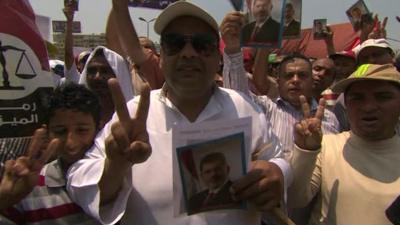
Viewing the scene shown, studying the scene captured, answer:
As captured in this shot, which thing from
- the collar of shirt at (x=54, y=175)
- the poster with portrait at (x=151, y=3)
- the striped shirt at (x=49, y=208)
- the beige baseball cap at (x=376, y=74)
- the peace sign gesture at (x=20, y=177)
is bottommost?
the striped shirt at (x=49, y=208)

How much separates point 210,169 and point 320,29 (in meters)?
4.93

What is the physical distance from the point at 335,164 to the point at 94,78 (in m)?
1.72

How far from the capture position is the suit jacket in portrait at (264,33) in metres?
2.98

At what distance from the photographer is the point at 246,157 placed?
1.70 meters

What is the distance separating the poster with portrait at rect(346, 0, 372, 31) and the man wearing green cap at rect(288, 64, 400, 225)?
3944 mm

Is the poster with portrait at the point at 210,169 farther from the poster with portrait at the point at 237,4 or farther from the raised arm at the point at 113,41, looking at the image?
the raised arm at the point at 113,41

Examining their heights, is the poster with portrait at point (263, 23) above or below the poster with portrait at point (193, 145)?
above

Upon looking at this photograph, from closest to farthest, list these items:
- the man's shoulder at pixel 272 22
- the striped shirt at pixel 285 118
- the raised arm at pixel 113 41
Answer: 1. the man's shoulder at pixel 272 22
2. the striped shirt at pixel 285 118
3. the raised arm at pixel 113 41

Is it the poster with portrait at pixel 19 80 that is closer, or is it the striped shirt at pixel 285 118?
the poster with portrait at pixel 19 80

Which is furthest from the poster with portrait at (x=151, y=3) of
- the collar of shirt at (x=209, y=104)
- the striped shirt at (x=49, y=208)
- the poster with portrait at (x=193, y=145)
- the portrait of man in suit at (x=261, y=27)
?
the poster with portrait at (x=193, y=145)

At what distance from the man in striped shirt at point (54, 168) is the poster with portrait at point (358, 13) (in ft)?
14.9

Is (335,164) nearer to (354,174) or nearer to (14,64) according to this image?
(354,174)

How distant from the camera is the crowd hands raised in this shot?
156cm

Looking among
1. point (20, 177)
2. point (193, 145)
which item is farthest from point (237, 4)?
point (20, 177)
